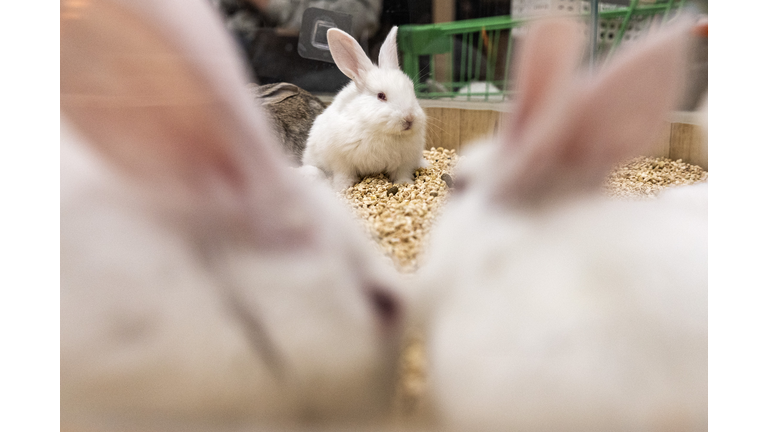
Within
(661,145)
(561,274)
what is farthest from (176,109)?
(661,145)

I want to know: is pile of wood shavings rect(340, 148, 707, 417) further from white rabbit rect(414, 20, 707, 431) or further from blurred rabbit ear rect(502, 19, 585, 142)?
blurred rabbit ear rect(502, 19, 585, 142)

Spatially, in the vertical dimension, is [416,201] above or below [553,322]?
above

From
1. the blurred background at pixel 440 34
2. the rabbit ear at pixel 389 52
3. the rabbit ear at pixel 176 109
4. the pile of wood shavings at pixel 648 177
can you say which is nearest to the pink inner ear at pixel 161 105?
the rabbit ear at pixel 176 109

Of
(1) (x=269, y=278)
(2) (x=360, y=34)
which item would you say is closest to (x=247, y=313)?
(1) (x=269, y=278)

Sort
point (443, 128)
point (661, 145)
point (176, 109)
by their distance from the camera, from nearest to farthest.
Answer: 1. point (176, 109)
2. point (661, 145)
3. point (443, 128)

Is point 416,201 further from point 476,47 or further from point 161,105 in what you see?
point 161,105

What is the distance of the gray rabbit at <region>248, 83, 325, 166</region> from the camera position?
27.5 inches

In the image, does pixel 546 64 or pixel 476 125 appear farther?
pixel 476 125

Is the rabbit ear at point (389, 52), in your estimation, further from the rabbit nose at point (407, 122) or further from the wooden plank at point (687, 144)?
the wooden plank at point (687, 144)

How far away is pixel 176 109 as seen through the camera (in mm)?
585

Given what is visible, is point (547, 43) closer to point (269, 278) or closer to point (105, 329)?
point (269, 278)

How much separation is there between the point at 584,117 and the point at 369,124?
345 millimetres

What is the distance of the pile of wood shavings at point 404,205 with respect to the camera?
2.06ft

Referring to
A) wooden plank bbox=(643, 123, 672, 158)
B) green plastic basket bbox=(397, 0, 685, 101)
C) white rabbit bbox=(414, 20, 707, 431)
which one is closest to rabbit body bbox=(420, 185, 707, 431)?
white rabbit bbox=(414, 20, 707, 431)
